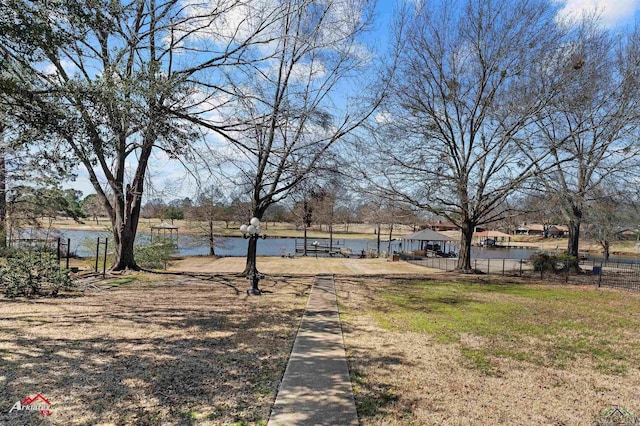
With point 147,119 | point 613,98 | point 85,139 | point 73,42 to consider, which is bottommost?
point 85,139

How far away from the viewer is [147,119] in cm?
715

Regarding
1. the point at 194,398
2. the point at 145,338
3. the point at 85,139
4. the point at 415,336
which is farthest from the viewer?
the point at 415,336

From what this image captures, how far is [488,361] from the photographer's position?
5.68 metres

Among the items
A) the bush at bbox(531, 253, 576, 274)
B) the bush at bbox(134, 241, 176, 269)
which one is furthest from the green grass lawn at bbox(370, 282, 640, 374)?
the bush at bbox(134, 241, 176, 269)

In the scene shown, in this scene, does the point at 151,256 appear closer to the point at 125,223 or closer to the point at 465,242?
the point at 125,223

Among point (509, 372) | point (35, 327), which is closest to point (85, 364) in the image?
point (35, 327)

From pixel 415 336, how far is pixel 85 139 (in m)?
6.72

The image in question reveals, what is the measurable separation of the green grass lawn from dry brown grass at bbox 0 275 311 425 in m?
2.88

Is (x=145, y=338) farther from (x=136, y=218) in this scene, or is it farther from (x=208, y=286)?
(x=136, y=218)

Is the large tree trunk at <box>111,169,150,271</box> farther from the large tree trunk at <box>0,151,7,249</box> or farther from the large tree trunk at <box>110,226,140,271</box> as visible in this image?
the large tree trunk at <box>0,151,7,249</box>

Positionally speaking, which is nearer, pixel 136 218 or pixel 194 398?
pixel 194 398

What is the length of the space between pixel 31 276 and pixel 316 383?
8348 mm

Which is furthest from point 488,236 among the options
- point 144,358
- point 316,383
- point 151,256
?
point 144,358

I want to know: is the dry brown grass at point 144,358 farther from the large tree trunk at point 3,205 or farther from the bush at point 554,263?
the bush at point 554,263
